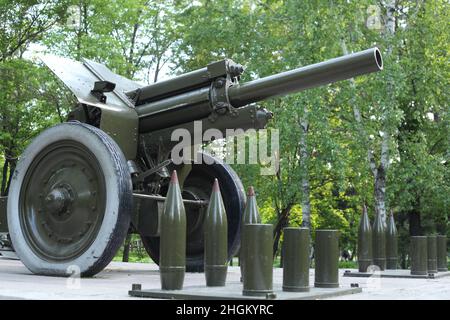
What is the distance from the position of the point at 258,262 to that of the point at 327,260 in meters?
1.47

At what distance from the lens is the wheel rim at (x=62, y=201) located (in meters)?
8.81

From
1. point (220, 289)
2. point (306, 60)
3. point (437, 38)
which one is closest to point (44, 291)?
point (220, 289)

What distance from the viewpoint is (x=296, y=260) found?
6.75 meters

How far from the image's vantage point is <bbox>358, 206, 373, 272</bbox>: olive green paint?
9836 millimetres

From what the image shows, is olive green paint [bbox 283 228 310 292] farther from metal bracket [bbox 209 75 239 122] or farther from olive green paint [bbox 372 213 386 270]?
olive green paint [bbox 372 213 386 270]

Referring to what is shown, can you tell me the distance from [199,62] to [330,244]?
1643 cm

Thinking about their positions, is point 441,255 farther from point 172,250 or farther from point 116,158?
point 172,250

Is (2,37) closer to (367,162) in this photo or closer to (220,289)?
(367,162)

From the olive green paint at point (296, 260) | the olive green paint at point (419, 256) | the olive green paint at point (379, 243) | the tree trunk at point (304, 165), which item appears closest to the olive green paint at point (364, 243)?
the olive green paint at point (379, 243)

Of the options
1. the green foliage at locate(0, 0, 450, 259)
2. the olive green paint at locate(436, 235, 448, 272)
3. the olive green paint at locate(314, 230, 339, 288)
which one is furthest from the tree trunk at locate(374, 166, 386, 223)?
the olive green paint at locate(314, 230, 339, 288)

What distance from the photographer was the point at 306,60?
17.3 m

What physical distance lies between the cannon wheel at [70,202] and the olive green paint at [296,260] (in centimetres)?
245

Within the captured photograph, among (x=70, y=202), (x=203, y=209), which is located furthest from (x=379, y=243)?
(x=70, y=202)

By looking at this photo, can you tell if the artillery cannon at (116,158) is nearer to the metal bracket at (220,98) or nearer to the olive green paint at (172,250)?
the metal bracket at (220,98)
